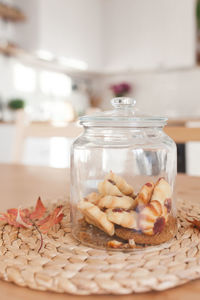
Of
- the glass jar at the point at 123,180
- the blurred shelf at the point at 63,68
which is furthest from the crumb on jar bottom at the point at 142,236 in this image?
the blurred shelf at the point at 63,68

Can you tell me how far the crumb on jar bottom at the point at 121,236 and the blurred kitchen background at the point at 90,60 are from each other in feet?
7.75

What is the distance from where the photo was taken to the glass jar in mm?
393

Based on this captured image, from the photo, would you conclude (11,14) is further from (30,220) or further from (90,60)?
(30,220)

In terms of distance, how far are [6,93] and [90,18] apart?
5.16 ft

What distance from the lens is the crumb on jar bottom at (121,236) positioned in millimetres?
393

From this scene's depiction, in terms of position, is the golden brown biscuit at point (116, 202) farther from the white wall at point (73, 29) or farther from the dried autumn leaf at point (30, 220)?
the white wall at point (73, 29)

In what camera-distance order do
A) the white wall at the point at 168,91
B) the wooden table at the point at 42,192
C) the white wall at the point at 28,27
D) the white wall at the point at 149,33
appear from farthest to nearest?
the white wall at the point at 168,91, the white wall at the point at 149,33, the white wall at the point at 28,27, the wooden table at the point at 42,192

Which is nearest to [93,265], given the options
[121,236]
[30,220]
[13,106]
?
[121,236]

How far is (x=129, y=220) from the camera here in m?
0.39

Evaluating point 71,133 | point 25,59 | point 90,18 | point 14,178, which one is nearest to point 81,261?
point 14,178

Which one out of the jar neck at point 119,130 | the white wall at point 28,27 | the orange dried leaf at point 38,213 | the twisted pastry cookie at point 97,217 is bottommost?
the orange dried leaf at point 38,213

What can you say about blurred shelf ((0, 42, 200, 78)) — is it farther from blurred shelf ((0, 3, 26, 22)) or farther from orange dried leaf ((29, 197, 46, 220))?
orange dried leaf ((29, 197, 46, 220))

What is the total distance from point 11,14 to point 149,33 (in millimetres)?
1625

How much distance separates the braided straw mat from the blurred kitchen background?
2379 millimetres
